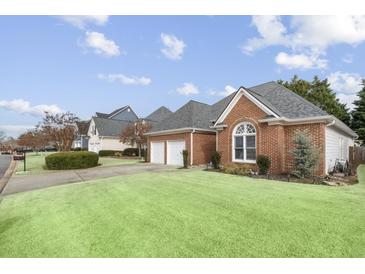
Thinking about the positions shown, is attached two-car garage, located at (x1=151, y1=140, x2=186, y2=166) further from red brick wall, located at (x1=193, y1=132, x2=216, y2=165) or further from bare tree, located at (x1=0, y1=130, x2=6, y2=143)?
bare tree, located at (x1=0, y1=130, x2=6, y2=143)

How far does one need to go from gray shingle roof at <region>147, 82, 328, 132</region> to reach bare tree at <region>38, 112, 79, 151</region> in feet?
32.1

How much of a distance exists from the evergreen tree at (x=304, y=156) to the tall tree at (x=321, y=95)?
23833 mm

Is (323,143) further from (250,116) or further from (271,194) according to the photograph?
(271,194)

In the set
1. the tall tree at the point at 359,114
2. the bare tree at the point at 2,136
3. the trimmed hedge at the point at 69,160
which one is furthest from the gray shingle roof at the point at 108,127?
the bare tree at the point at 2,136

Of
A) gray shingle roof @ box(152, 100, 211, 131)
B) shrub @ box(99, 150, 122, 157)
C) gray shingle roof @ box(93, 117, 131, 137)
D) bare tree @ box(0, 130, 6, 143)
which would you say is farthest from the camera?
bare tree @ box(0, 130, 6, 143)

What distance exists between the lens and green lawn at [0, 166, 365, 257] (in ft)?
13.1

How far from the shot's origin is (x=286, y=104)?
48.3ft

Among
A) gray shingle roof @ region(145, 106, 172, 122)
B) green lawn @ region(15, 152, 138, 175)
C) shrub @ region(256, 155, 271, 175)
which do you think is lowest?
green lawn @ region(15, 152, 138, 175)

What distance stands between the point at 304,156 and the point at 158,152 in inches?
538

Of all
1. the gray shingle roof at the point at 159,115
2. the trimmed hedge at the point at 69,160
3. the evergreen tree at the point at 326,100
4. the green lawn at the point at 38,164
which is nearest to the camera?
the green lawn at the point at 38,164

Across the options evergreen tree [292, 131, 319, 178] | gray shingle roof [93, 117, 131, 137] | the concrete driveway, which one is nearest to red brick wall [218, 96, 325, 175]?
evergreen tree [292, 131, 319, 178]

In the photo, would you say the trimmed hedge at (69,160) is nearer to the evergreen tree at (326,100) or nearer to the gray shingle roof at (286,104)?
the gray shingle roof at (286,104)

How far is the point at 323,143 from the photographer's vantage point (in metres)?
12.3

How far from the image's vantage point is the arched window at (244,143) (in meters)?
14.6
